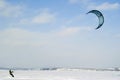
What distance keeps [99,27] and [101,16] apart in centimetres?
101

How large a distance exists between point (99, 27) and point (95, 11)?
130cm

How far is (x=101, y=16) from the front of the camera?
18281mm

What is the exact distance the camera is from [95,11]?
59.9 ft

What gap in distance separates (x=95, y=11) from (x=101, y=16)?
22.2 inches

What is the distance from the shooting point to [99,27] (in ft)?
58.2

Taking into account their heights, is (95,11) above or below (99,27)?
above
